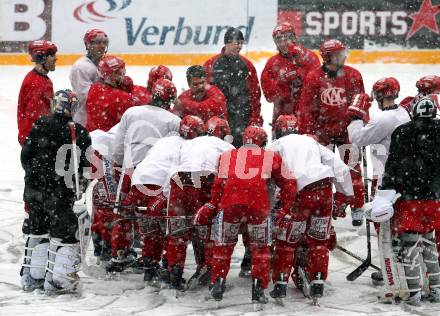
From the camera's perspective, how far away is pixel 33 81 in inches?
406

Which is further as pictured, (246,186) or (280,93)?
(280,93)

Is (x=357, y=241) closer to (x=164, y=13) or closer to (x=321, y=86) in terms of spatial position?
(x=321, y=86)

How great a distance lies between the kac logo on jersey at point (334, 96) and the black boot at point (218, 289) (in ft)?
9.04

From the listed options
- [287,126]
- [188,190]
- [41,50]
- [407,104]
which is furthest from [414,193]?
[41,50]

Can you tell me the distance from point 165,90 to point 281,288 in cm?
216

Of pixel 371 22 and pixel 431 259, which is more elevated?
pixel 371 22

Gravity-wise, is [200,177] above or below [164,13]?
below

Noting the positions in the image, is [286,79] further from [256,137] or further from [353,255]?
[256,137]

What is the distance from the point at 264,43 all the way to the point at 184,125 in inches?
319

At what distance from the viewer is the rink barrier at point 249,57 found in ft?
56.1

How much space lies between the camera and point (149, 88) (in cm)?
1063

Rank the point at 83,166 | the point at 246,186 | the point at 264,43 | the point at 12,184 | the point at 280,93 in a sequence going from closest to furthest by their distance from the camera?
the point at 246,186, the point at 83,166, the point at 280,93, the point at 12,184, the point at 264,43

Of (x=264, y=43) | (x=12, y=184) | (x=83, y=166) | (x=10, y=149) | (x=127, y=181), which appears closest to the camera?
(x=83, y=166)

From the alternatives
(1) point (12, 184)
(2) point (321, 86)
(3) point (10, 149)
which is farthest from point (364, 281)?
(3) point (10, 149)
